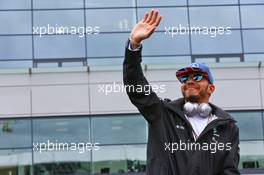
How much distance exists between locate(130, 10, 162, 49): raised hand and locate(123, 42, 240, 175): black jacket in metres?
0.06

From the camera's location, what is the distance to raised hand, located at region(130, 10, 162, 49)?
3.38m

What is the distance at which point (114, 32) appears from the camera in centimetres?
2177

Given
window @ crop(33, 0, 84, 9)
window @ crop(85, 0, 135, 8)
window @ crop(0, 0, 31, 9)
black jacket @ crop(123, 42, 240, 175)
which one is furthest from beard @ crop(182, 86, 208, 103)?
window @ crop(0, 0, 31, 9)

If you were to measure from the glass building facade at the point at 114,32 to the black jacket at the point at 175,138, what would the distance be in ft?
59.5

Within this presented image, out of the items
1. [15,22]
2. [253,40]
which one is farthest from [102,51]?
[253,40]

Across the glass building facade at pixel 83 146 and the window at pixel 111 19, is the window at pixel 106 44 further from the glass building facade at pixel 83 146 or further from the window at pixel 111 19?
the glass building facade at pixel 83 146

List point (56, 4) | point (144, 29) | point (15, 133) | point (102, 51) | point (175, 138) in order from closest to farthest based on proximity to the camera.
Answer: point (144, 29)
point (175, 138)
point (15, 133)
point (102, 51)
point (56, 4)

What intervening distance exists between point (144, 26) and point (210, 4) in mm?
19253

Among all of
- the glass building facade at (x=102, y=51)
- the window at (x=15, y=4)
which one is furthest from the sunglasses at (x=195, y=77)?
the window at (x=15, y=4)

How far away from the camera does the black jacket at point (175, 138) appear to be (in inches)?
136

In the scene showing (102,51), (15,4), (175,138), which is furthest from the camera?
(15,4)

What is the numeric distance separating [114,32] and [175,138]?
18.3 meters

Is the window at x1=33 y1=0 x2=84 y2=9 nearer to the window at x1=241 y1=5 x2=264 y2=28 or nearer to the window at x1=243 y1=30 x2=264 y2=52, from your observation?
the window at x1=241 y1=5 x2=264 y2=28

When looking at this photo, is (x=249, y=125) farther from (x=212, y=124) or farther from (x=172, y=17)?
(x=212, y=124)
